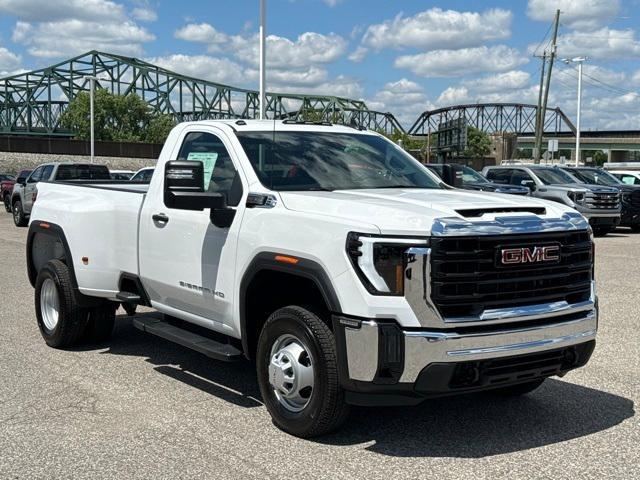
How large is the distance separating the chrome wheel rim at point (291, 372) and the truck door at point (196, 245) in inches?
24.8

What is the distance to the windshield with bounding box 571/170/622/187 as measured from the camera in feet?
75.8

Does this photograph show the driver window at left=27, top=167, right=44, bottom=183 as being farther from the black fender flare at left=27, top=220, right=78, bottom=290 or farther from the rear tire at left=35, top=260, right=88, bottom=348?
the rear tire at left=35, top=260, right=88, bottom=348

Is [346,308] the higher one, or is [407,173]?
[407,173]

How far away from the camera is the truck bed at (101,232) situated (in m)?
6.63

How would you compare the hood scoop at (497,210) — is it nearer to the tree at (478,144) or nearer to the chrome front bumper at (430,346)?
the chrome front bumper at (430,346)

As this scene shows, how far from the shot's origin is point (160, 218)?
6137 millimetres

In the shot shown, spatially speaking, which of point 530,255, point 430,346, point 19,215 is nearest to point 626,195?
point 19,215

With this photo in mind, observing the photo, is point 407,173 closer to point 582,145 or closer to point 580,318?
point 580,318

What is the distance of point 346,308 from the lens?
437 cm

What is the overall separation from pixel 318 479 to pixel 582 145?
508 ft

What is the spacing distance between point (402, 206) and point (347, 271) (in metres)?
0.57

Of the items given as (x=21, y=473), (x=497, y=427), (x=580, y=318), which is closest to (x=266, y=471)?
(x=21, y=473)

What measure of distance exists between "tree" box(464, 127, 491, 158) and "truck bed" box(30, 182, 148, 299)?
131547 millimetres

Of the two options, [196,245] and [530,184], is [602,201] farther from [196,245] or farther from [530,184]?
[196,245]
